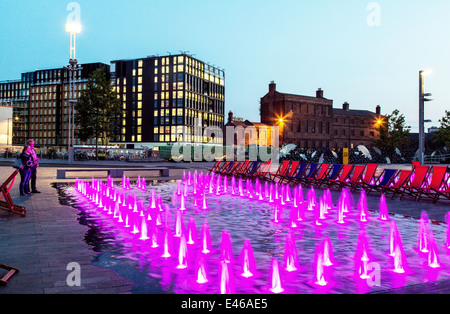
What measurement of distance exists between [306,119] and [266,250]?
205 ft

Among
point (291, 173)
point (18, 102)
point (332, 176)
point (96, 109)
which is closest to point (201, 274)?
point (332, 176)

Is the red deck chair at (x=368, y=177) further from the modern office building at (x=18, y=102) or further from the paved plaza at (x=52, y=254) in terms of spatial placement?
the modern office building at (x=18, y=102)

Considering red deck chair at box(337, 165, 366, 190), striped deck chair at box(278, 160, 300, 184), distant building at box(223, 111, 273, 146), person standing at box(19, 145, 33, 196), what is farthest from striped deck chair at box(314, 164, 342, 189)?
distant building at box(223, 111, 273, 146)

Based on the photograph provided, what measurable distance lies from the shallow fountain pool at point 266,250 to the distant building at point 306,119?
5169 centimetres

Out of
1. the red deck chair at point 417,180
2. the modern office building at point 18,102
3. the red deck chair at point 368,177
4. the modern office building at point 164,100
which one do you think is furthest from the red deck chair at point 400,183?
the modern office building at point 18,102

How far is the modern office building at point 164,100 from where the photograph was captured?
324 ft

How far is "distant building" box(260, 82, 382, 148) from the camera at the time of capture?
64.4 m

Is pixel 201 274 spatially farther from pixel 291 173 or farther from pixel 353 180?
pixel 291 173

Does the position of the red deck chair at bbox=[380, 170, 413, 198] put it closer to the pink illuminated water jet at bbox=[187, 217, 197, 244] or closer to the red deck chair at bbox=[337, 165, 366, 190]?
the red deck chair at bbox=[337, 165, 366, 190]

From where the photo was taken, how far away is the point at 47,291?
4285 millimetres

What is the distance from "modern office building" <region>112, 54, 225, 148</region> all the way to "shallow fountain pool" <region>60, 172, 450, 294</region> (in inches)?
3465
